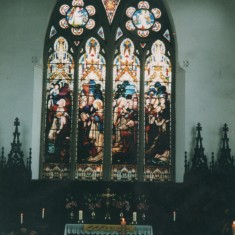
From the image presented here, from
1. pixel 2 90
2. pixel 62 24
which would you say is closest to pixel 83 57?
pixel 62 24

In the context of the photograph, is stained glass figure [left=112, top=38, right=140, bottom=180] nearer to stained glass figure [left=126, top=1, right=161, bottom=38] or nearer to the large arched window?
the large arched window

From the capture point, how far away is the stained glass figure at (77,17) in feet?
51.8

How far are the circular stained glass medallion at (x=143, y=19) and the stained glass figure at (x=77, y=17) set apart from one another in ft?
3.12

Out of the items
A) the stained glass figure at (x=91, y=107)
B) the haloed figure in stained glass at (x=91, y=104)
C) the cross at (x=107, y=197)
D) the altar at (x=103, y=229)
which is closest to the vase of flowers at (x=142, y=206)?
the altar at (x=103, y=229)

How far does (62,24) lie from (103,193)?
A: 3959 mm

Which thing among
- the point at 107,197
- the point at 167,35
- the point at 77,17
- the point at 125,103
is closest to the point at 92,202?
the point at 107,197

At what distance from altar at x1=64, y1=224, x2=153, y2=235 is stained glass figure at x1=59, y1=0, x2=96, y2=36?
442cm

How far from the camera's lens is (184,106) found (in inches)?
584

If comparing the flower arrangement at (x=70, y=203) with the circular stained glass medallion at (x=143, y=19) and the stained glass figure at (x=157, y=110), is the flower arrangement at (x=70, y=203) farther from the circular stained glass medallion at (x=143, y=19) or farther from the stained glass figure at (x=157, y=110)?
the circular stained glass medallion at (x=143, y=19)

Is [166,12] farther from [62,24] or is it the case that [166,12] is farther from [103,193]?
[103,193]

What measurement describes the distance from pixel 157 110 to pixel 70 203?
111 inches

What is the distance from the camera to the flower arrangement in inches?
564

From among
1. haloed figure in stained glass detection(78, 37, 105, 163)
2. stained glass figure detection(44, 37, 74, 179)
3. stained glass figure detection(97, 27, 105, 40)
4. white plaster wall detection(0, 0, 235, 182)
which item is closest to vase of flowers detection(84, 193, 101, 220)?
haloed figure in stained glass detection(78, 37, 105, 163)

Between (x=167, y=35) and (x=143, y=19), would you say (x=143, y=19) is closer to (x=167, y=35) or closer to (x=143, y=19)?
(x=143, y=19)
